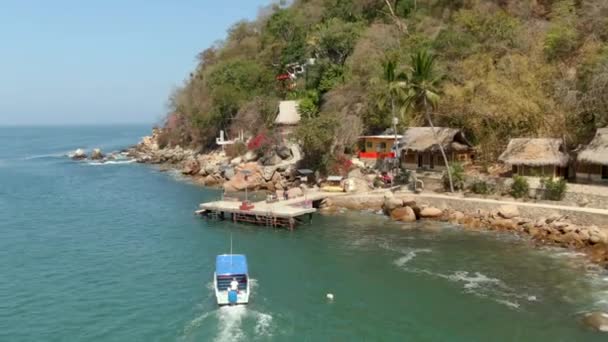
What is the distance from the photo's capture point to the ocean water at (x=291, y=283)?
2608 centimetres

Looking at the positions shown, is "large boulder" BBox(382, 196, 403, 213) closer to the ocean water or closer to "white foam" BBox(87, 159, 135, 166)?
the ocean water

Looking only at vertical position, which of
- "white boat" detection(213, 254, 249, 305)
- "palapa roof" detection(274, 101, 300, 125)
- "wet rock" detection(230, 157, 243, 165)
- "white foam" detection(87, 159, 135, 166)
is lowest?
"white boat" detection(213, 254, 249, 305)

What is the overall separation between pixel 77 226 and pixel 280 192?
62.8 feet

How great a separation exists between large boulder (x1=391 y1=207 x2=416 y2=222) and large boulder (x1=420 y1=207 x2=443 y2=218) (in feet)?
2.62

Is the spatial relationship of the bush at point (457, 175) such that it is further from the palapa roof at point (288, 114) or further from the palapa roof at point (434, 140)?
the palapa roof at point (288, 114)

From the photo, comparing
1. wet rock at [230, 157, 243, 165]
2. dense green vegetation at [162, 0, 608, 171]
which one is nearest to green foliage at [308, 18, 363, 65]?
dense green vegetation at [162, 0, 608, 171]

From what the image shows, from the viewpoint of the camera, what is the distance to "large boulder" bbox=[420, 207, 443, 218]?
45750mm

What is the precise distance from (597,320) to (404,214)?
→ 850 inches

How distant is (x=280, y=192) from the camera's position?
182 feet

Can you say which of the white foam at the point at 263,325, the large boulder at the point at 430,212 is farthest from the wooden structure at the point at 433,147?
the white foam at the point at 263,325

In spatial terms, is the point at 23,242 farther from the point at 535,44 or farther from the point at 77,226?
the point at 535,44

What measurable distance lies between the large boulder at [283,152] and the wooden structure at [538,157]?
96.3 ft

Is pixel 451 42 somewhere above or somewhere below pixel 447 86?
above

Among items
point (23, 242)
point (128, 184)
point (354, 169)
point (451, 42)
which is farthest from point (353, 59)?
point (23, 242)
